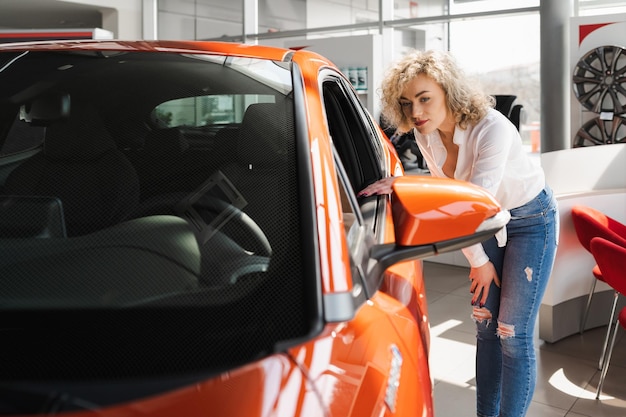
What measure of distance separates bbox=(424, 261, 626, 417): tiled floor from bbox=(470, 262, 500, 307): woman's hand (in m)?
0.40

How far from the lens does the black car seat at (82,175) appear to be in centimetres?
112

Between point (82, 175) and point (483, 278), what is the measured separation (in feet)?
4.47

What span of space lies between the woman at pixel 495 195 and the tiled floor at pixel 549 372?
30cm

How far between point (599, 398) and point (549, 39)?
5255 millimetres

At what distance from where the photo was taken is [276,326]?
889mm

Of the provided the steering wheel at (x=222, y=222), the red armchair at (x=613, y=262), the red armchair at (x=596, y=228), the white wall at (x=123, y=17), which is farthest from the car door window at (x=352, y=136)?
the white wall at (x=123, y=17)

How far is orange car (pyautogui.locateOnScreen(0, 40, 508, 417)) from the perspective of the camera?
0.82 metres

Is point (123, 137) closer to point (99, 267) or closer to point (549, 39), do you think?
point (99, 267)

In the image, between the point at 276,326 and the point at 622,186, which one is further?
the point at 622,186

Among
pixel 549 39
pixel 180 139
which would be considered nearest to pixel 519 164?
pixel 180 139

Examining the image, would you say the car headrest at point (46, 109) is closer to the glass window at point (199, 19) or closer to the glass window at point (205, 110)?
the glass window at point (205, 110)

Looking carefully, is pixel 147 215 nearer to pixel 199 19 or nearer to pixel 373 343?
pixel 373 343

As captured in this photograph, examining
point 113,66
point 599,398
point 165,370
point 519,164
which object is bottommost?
point 599,398

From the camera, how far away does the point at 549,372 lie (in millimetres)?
3312
